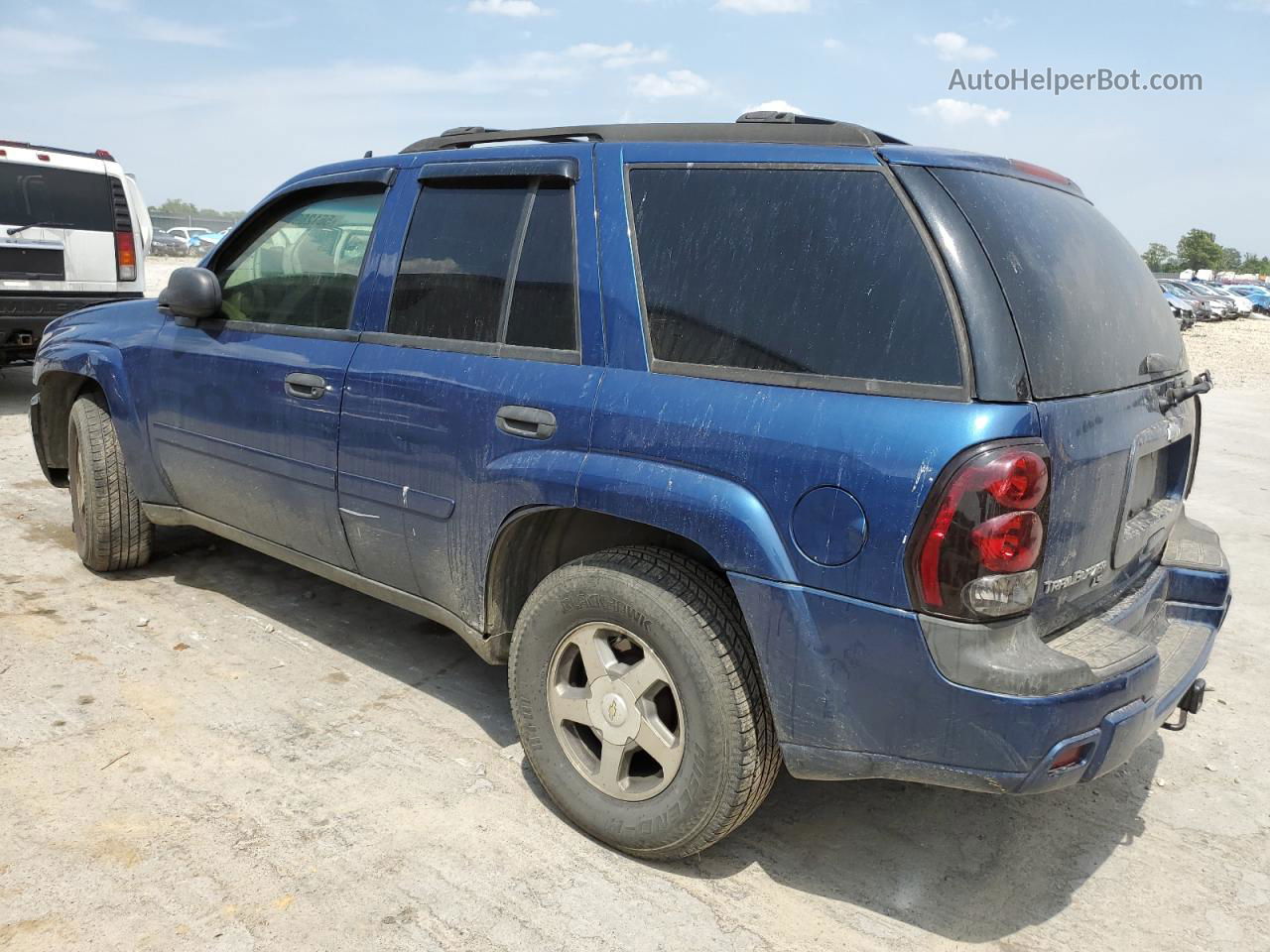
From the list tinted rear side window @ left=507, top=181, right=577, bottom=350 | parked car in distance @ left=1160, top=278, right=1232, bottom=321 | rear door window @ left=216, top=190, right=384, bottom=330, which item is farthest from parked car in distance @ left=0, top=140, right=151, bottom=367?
parked car in distance @ left=1160, top=278, right=1232, bottom=321

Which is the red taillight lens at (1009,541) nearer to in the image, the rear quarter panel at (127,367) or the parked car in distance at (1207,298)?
the rear quarter panel at (127,367)

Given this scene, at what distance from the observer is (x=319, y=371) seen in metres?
3.51

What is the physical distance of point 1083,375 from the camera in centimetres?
243

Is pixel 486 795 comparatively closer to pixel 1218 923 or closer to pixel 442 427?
pixel 442 427

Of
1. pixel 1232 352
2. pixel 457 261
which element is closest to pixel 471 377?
pixel 457 261

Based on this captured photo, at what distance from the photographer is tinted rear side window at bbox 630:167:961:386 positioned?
91.1 inches

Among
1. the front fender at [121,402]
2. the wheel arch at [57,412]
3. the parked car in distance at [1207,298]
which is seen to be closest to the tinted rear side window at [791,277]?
the front fender at [121,402]

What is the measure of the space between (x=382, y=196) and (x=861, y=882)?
269 cm

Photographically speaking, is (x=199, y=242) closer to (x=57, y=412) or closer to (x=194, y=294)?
(x=57, y=412)

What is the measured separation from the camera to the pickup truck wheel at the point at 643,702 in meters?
2.53

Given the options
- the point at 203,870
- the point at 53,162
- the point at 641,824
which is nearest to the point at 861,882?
the point at 641,824

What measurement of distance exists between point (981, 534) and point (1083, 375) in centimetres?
56

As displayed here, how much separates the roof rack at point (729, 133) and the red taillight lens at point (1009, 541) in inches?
39.5

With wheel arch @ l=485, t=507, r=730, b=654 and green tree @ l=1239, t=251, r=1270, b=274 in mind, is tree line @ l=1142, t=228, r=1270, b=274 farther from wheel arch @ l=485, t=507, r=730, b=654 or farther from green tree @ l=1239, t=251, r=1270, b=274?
wheel arch @ l=485, t=507, r=730, b=654
